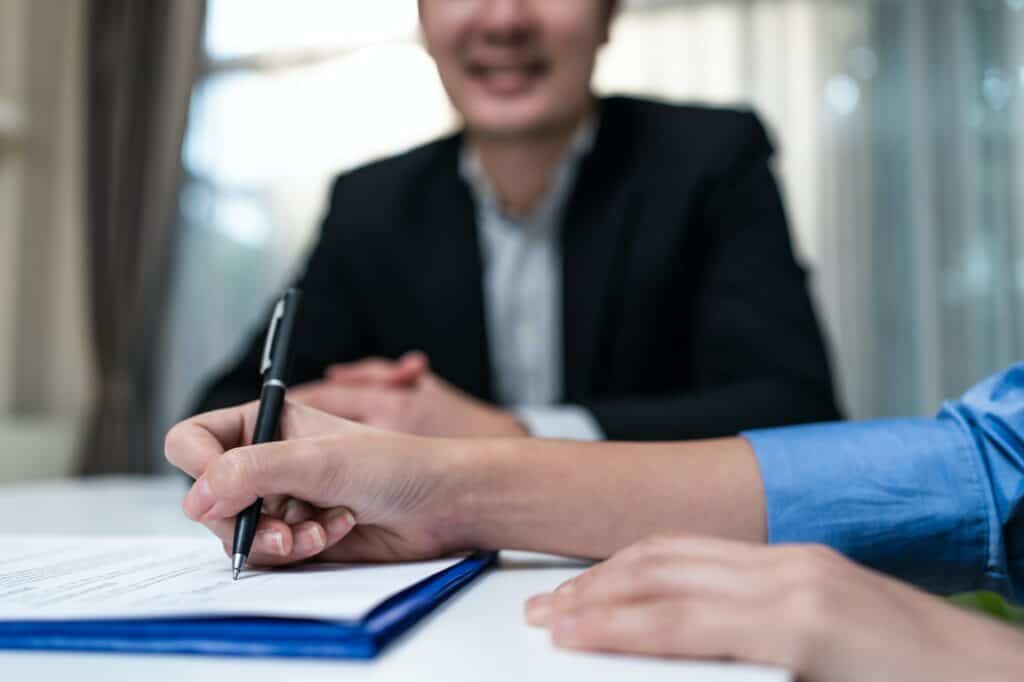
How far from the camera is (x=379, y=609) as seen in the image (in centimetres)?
32

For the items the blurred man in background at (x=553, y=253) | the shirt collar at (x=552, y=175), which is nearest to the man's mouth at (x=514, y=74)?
the blurred man in background at (x=553, y=253)

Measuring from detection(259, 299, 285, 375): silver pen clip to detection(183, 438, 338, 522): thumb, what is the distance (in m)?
0.10

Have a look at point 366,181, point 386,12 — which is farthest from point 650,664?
point 386,12

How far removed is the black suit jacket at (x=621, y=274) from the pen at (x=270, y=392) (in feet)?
1.52

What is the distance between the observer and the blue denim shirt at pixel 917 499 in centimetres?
47

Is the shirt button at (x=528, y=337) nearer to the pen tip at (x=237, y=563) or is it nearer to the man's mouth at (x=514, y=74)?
the man's mouth at (x=514, y=74)

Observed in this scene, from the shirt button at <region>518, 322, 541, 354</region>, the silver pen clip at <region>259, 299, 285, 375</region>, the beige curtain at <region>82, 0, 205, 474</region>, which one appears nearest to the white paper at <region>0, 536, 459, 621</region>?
the silver pen clip at <region>259, 299, 285, 375</region>

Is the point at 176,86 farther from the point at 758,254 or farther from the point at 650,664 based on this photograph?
the point at 650,664

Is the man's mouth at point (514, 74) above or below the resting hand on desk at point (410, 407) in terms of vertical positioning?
above

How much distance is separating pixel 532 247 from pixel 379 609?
3.27 feet

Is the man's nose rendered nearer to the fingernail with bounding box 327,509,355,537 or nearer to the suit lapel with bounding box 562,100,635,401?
the suit lapel with bounding box 562,100,635,401

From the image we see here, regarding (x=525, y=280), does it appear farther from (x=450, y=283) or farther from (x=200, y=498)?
(x=200, y=498)

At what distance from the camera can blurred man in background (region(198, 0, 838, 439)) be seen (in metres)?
1.03

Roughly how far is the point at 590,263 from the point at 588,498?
0.67 meters
